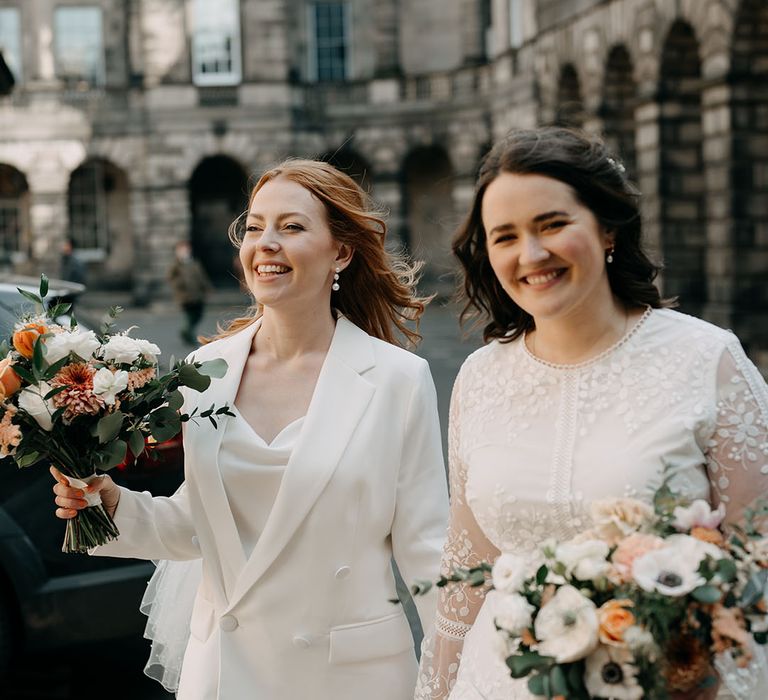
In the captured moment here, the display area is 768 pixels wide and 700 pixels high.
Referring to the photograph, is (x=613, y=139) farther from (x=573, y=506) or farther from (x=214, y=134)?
(x=573, y=506)

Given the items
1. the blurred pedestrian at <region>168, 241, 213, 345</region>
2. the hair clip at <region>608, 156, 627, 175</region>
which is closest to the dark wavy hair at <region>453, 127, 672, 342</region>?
the hair clip at <region>608, 156, 627, 175</region>

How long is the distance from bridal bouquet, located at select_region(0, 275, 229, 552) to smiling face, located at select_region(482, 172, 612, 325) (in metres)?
0.99

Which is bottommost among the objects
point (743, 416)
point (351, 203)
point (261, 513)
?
point (261, 513)

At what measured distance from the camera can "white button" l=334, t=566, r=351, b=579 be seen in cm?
329

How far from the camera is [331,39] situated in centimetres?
3572

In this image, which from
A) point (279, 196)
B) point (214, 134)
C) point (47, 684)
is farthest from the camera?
point (214, 134)

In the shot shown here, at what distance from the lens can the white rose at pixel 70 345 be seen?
3197mm

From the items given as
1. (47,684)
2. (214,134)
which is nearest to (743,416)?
(47,684)

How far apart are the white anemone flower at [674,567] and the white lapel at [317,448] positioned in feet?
4.67

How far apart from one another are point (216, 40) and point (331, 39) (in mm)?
3266

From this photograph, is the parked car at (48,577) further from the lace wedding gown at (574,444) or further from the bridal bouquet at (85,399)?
the lace wedding gown at (574,444)

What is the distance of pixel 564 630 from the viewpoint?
2.01m

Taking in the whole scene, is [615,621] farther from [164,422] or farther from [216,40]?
[216,40]

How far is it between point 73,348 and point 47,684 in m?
3.07
